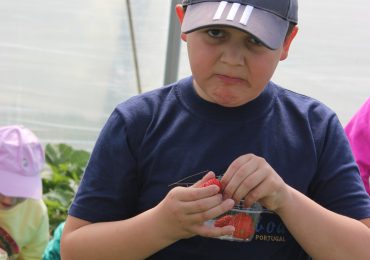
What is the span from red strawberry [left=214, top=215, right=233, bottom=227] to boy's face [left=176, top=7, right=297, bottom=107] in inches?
8.0

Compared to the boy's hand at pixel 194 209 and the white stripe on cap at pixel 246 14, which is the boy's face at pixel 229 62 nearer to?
the white stripe on cap at pixel 246 14

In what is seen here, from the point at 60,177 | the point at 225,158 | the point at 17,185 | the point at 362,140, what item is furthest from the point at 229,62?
the point at 60,177

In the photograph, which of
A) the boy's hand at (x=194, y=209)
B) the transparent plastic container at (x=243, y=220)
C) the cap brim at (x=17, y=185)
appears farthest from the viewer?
the cap brim at (x=17, y=185)

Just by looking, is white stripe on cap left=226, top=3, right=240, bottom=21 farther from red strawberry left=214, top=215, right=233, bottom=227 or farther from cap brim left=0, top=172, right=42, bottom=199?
cap brim left=0, top=172, right=42, bottom=199

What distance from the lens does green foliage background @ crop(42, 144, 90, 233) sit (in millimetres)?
3704

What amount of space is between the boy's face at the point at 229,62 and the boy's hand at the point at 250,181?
14 cm

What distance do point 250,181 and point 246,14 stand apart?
283mm

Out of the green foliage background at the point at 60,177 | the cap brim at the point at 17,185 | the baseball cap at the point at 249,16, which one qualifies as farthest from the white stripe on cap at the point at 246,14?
the green foliage background at the point at 60,177

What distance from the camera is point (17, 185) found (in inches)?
108

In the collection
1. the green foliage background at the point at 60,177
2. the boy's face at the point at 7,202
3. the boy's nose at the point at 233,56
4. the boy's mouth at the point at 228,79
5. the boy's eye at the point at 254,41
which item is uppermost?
the boy's eye at the point at 254,41

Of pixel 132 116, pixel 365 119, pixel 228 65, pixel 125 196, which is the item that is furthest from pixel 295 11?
pixel 365 119

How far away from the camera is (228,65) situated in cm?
122

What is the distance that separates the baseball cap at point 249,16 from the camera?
1203mm

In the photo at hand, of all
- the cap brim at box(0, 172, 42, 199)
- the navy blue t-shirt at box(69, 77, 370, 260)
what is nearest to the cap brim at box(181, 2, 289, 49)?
the navy blue t-shirt at box(69, 77, 370, 260)
